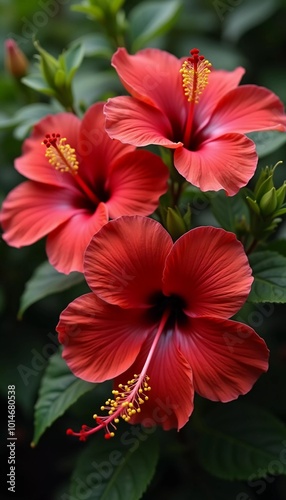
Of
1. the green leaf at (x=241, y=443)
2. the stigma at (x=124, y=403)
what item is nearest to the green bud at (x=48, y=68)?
the stigma at (x=124, y=403)

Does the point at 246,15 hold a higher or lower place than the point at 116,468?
higher

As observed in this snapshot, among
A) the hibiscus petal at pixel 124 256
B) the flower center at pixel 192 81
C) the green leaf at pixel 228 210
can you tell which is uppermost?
the flower center at pixel 192 81

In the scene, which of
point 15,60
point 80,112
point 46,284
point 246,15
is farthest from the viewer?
point 246,15

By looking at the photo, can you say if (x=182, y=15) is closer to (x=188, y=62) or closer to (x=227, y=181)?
(x=188, y=62)

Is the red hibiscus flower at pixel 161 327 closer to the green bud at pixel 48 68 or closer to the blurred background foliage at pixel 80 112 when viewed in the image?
the blurred background foliage at pixel 80 112

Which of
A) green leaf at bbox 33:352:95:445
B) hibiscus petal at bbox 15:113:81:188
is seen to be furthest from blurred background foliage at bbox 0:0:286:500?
green leaf at bbox 33:352:95:445

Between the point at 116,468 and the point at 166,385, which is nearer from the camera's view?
the point at 166,385

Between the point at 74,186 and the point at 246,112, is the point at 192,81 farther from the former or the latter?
the point at 74,186

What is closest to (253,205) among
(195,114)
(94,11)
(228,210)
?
(228,210)
